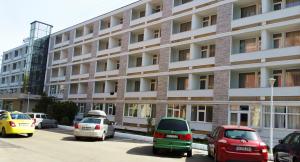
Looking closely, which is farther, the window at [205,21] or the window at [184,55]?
the window at [184,55]

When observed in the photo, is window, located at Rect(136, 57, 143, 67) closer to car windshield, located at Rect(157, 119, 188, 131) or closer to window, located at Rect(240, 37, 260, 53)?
window, located at Rect(240, 37, 260, 53)

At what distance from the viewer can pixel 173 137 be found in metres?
14.5

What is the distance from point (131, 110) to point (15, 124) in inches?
724

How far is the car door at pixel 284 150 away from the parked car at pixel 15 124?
13880mm

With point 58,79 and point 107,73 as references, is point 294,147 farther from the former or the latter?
point 58,79

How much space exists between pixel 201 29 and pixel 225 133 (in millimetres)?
18766

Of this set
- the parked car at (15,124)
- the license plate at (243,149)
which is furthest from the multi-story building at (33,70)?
the license plate at (243,149)

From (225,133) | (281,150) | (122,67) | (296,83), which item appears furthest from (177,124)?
(122,67)

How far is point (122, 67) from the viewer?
38594 mm

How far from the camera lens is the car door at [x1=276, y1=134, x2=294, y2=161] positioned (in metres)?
12.2

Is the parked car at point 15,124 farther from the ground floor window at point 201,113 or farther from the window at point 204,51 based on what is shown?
the window at point 204,51

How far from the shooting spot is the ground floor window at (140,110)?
33.6 meters

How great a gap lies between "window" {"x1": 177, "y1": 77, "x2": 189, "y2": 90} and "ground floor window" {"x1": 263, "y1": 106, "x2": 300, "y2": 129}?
942 centimetres

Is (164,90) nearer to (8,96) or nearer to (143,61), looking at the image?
(143,61)
